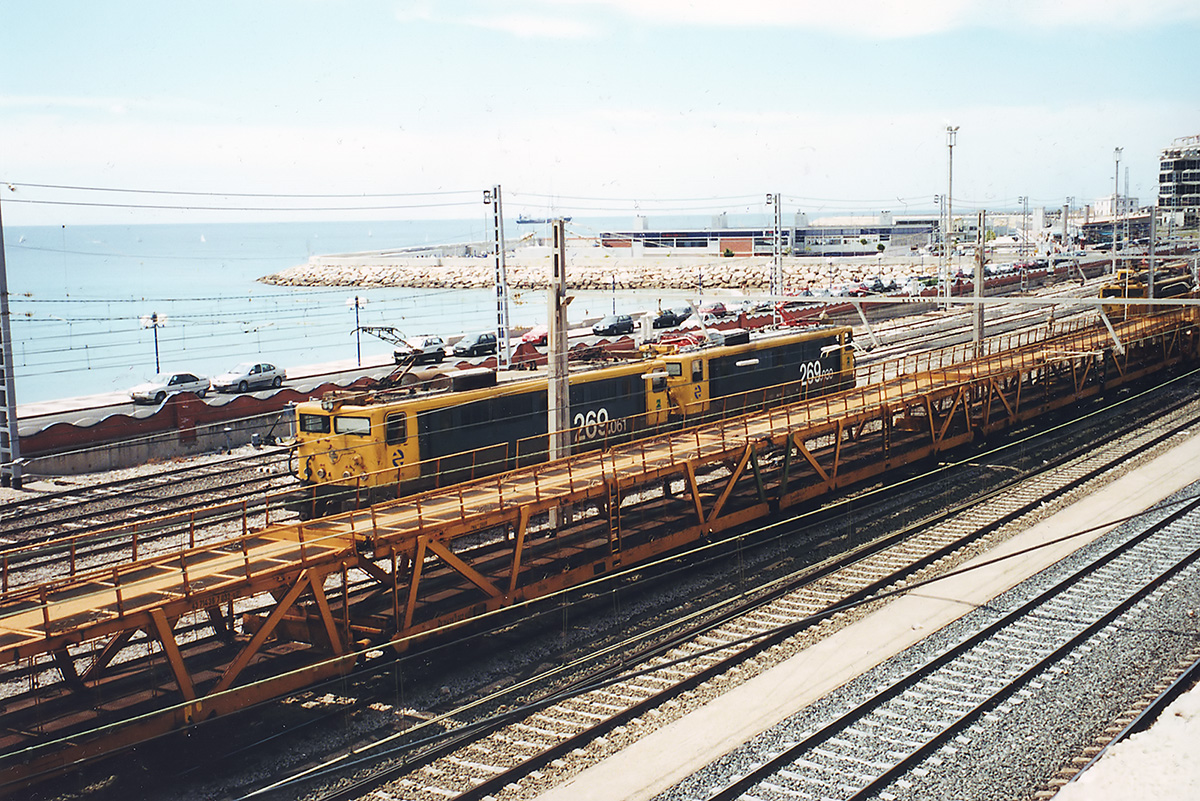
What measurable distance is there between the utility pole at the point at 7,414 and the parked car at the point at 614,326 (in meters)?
35.2

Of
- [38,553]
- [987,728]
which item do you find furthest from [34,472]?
[987,728]

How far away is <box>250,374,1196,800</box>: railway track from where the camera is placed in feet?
40.9

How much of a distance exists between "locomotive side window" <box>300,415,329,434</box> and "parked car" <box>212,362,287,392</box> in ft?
76.2

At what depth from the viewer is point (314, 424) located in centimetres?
2272

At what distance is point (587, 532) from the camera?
1970 centimetres

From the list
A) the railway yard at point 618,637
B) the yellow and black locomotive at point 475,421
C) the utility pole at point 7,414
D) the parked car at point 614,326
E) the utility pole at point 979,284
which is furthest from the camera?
the parked car at point 614,326

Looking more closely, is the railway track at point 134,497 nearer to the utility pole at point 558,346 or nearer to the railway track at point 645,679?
the utility pole at point 558,346

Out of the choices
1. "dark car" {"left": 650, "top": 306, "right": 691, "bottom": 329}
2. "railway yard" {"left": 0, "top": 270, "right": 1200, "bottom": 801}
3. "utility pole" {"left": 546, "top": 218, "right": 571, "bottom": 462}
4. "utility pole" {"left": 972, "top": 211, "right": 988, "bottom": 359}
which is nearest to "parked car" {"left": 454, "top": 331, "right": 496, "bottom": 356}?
"dark car" {"left": 650, "top": 306, "right": 691, "bottom": 329}

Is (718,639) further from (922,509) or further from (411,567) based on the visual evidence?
(922,509)

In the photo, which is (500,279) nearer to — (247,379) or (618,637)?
(247,379)

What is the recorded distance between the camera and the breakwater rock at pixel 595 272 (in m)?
106

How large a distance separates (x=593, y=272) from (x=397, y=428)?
101834mm

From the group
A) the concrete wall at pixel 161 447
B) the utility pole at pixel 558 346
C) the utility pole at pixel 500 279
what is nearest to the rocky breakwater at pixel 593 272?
the utility pole at pixel 500 279

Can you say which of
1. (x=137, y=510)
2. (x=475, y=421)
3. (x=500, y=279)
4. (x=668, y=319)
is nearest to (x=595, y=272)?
(x=668, y=319)
